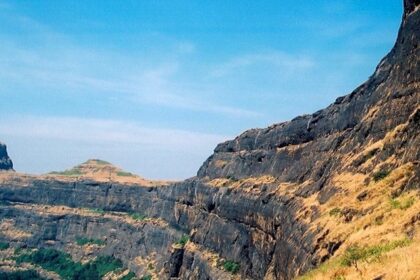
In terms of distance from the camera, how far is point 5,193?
15838 centimetres

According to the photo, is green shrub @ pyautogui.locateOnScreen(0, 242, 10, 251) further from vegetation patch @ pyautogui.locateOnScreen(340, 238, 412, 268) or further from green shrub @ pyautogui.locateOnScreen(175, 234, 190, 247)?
vegetation patch @ pyautogui.locateOnScreen(340, 238, 412, 268)

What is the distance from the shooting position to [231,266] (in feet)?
211

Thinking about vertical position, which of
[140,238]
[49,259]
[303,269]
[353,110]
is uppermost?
[353,110]

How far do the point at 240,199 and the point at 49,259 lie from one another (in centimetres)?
8859

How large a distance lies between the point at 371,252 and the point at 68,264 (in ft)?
400

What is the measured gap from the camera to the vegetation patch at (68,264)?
119625 mm

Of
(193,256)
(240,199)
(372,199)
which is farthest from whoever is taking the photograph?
(193,256)

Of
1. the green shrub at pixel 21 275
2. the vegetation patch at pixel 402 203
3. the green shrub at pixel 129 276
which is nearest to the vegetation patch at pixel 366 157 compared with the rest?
the vegetation patch at pixel 402 203

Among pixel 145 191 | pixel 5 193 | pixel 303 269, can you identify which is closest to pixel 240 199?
pixel 303 269

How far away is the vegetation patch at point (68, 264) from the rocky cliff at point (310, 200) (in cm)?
360

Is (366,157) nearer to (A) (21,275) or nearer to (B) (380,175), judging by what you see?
(B) (380,175)

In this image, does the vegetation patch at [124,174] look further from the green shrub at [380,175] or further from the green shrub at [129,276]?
the green shrub at [380,175]

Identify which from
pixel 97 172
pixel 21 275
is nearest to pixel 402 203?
pixel 21 275

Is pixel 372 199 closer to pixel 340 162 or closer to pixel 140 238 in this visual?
A: pixel 340 162
